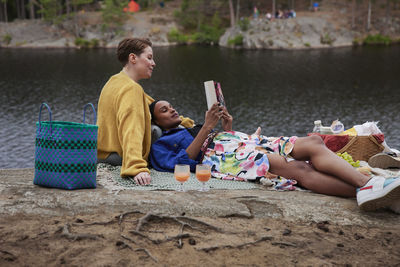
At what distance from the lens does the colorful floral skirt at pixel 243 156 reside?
16.7 feet

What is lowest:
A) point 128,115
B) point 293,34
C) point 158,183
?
point 293,34

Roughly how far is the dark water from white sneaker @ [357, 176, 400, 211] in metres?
9.88

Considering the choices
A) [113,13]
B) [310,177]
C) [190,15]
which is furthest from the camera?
[190,15]

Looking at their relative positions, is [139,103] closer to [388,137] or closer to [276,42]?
[388,137]

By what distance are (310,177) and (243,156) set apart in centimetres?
75

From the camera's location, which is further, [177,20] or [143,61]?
[177,20]

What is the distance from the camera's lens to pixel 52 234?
3.57m

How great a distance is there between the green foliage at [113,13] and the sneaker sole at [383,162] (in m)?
49.9

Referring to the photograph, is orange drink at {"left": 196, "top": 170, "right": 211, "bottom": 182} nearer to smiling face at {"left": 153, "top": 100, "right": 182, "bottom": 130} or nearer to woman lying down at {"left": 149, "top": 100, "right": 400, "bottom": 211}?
woman lying down at {"left": 149, "top": 100, "right": 400, "bottom": 211}

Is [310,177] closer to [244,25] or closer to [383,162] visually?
[383,162]

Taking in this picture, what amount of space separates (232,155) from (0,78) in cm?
2394

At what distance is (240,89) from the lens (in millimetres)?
23281

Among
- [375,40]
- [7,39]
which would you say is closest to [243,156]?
[7,39]

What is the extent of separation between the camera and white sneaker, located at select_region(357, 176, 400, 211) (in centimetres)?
398
